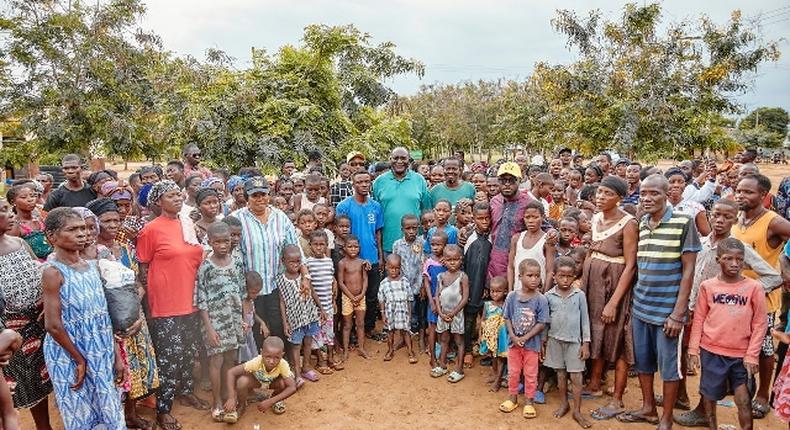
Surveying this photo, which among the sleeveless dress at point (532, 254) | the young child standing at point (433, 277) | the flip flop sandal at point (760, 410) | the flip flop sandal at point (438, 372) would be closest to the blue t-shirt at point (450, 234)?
the young child standing at point (433, 277)

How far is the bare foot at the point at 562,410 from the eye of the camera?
4336 millimetres

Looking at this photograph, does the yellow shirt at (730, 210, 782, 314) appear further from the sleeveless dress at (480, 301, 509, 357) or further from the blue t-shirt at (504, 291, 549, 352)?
the sleeveless dress at (480, 301, 509, 357)

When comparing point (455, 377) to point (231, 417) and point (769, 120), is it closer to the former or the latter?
point (231, 417)

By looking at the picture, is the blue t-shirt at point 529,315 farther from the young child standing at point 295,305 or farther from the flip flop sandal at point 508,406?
the young child standing at point 295,305

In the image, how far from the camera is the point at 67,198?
220 inches

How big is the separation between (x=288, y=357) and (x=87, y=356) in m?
1.99

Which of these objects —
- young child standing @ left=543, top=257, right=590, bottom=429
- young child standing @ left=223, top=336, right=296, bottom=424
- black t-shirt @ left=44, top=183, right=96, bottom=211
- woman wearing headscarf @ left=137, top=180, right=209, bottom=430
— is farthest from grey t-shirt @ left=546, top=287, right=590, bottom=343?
black t-shirt @ left=44, top=183, right=96, bottom=211

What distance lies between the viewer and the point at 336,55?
39.0ft

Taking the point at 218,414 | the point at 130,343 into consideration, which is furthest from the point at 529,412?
the point at 130,343

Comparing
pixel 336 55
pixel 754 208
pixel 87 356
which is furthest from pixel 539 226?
pixel 336 55

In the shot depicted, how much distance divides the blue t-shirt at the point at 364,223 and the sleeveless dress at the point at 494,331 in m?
1.48

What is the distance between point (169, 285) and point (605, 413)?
371 centimetres

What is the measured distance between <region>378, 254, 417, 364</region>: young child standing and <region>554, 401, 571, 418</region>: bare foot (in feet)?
5.25

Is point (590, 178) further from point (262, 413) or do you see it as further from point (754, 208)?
→ point (262, 413)
